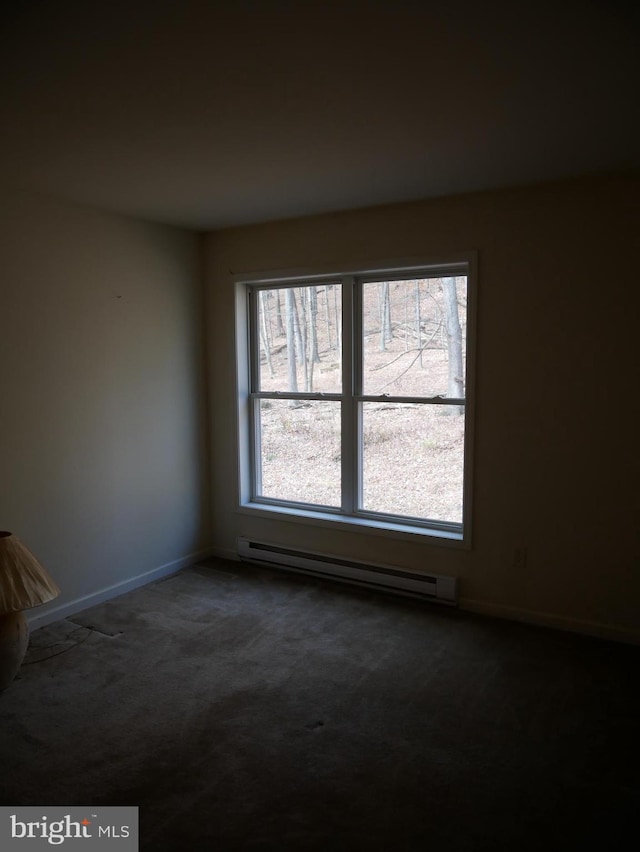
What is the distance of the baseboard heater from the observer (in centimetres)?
383

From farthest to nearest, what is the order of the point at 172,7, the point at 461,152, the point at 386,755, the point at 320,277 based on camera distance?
the point at 320,277
the point at 461,152
the point at 386,755
the point at 172,7

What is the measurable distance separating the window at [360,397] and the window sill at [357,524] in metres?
0.02

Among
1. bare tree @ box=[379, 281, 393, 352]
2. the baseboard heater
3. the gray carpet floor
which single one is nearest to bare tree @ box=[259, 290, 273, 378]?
bare tree @ box=[379, 281, 393, 352]

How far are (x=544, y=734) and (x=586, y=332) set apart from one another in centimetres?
205

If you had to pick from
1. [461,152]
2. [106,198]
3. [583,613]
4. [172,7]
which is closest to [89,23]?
[172,7]

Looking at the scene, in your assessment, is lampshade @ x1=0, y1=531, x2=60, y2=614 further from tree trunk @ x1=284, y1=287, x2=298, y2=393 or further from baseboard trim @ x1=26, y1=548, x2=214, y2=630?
tree trunk @ x1=284, y1=287, x2=298, y2=393

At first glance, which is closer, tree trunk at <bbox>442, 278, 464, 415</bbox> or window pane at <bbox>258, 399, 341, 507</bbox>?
tree trunk at <bbox>442, 278, 464, 415</bbox>

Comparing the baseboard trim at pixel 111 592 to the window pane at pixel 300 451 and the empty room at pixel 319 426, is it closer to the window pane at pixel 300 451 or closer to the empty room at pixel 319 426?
the empty room at pixel 319 426

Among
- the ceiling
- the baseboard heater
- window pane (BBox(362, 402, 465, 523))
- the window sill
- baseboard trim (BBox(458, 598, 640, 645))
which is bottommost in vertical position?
baseboard trim (BBox(458, 598, 640, 645))

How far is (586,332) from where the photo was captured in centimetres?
330

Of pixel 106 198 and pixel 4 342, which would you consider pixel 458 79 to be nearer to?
pixel 106 198

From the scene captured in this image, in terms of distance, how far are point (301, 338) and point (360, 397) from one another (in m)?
0.67

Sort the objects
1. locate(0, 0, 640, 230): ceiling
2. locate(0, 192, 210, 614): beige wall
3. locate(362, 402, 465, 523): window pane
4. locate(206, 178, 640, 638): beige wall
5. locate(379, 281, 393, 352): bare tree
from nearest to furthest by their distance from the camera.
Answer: locate(0, 0, 640, 230): ceiling, locate(206, 178, 640, 638): beige wall, locate(0, 192, 210, 614): beige wall, locate(362, 402, 465, 523): window pane, locate(379, 281, 393, 352): bare tree

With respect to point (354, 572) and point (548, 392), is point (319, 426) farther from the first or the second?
point (548, 392)
